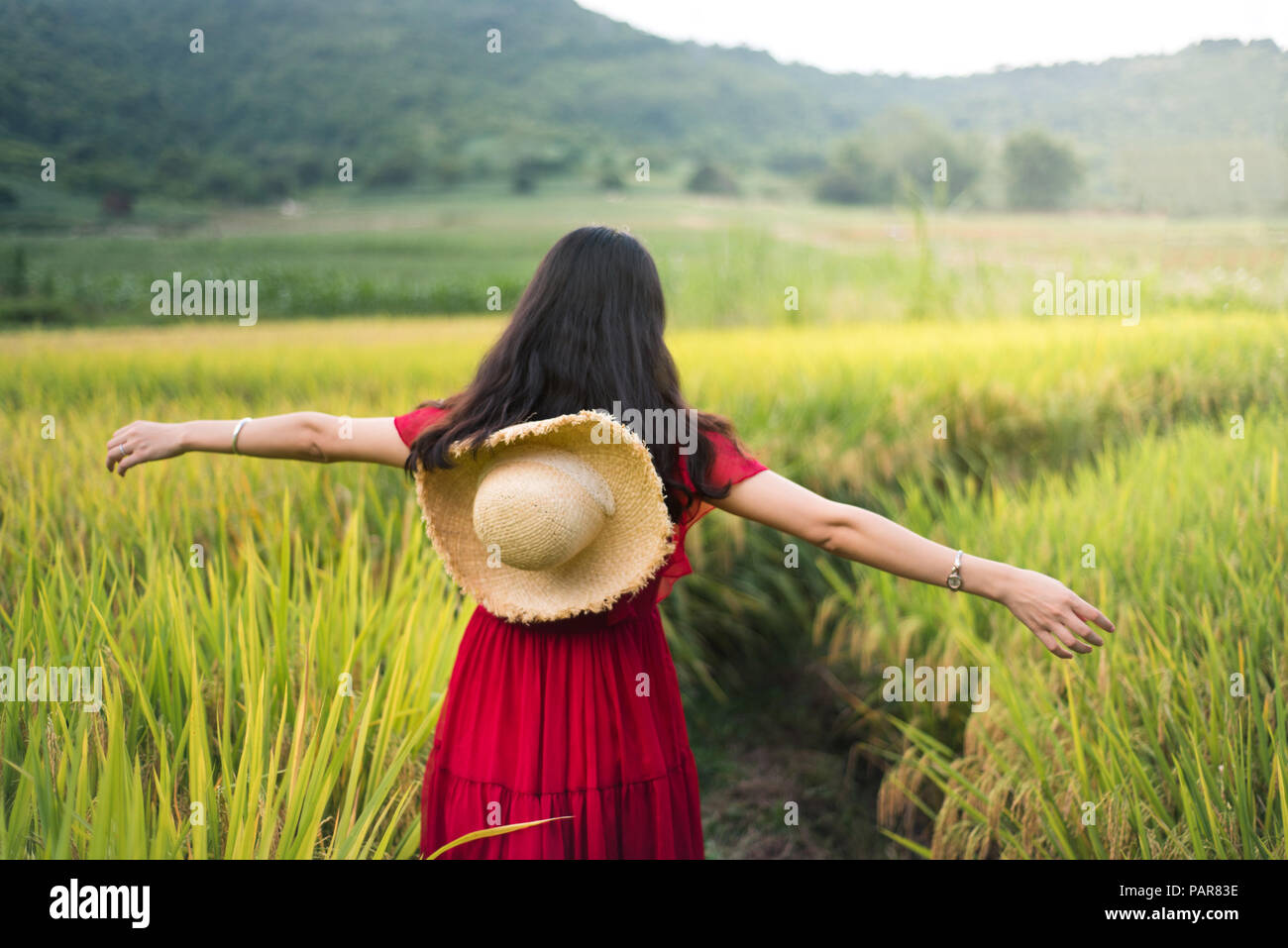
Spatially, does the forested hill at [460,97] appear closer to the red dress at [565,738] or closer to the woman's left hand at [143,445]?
the woman's left hand at [143,445]

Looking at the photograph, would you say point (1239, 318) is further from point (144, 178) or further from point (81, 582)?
point (144, 178)

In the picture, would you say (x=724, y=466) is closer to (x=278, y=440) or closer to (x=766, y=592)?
(x=278, y=440)

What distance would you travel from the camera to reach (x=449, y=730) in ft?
5.14

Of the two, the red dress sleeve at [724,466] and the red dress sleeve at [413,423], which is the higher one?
the red dress sleeve at [413,423]

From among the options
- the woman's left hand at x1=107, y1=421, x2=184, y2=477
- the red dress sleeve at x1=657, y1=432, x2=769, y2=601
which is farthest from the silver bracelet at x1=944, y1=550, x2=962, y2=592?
the woman's left hand at x1=107, y1=421, x2=184, y2=477

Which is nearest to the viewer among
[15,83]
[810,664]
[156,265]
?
[810,664]

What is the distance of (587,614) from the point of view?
1.47 metres

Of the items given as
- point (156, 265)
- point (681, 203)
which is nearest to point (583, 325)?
point (156, 265)

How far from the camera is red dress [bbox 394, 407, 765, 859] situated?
1.46 meters

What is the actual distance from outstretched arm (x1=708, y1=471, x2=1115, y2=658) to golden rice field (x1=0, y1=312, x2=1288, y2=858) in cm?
24

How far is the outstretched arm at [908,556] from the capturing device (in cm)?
127

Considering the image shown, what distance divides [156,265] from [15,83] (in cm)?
155

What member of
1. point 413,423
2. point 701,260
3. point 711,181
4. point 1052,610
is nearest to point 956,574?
point 1052,610

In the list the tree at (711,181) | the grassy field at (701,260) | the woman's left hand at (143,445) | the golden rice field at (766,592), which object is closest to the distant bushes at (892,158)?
the grassy field at (701,260)
